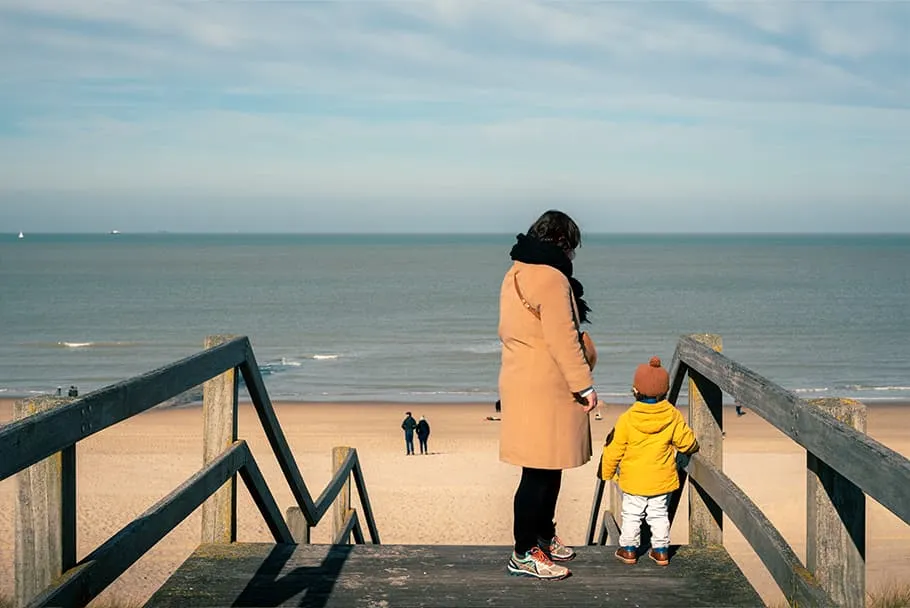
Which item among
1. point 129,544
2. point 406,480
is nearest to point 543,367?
point 129,544

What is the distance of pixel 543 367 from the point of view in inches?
165

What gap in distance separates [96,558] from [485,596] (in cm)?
162

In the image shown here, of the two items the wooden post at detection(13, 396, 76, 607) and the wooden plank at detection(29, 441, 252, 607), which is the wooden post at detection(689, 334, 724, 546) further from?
the wooden post at detection(13, 396, 76, 607)

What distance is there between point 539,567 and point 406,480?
46.1 feet

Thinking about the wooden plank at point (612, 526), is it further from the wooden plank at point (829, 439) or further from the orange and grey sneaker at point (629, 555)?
the wooden plank at point (829, 439)

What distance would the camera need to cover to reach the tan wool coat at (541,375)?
13.4 feet

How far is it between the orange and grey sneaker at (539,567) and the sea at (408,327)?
25724 mm

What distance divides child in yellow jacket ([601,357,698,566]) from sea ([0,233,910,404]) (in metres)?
25.4

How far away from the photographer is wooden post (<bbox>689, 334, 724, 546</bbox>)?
4547 mm

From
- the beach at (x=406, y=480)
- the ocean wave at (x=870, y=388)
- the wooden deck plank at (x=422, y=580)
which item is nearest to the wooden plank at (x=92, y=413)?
the wooden deck plank at (x=422, y=580)

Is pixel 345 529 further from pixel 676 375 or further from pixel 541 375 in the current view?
pixel 541 375

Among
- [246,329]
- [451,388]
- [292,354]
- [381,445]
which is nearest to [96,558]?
[381,445]

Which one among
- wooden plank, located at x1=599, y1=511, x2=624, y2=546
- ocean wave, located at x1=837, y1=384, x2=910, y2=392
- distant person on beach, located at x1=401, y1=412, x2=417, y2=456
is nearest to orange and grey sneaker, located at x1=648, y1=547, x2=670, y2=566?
wooden plank, located at x1=599, y1=511, x2=624, y2=546

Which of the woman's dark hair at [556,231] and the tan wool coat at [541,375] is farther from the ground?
the woman's dark hair at [556,231]
